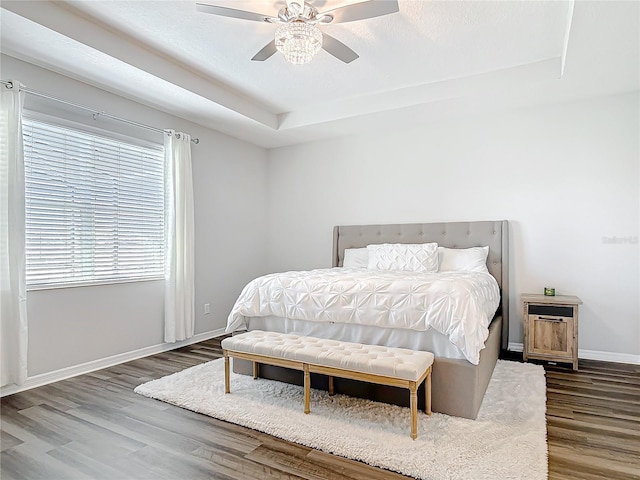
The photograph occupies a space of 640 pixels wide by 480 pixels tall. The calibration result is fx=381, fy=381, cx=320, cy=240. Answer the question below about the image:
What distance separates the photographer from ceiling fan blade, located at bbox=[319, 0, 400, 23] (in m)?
2.19

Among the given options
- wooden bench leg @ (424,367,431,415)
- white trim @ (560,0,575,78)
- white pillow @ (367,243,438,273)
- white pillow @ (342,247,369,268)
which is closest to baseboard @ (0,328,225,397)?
white pillow @ (342,247,369,268)

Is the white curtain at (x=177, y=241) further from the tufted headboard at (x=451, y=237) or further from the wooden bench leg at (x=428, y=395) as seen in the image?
the wooden bench leg at (x=428, y=395)

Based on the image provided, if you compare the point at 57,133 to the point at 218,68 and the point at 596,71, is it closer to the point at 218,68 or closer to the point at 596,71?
the point at 218,68

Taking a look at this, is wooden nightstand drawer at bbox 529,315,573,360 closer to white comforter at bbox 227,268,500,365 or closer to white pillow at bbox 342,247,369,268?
white comforter at bbox 227,268,500,365

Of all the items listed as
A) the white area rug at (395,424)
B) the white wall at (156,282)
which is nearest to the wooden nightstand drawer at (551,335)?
the white area rug at (395,424)

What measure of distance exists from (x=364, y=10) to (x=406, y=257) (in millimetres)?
2554

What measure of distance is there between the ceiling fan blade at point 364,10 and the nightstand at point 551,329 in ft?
9.39

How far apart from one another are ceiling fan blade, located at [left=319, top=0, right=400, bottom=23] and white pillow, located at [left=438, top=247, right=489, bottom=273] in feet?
8.75

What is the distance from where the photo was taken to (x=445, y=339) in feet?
8.32

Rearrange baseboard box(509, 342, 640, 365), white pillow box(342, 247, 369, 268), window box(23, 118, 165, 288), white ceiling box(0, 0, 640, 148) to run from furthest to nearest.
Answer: white pillow box(342, 247, 369, 268)
baseboard box(509, 342, 640, 365)
window box(23, 118, 165, 288)
white ceiling box(0, 0, 640, 148)

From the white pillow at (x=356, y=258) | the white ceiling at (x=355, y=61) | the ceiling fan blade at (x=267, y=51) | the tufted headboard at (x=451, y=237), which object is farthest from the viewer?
the white pillow at (x=356, y=258)

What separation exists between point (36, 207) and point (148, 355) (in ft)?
5.86

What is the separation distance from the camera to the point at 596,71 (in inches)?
127

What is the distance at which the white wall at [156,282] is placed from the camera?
3193 millimetres
